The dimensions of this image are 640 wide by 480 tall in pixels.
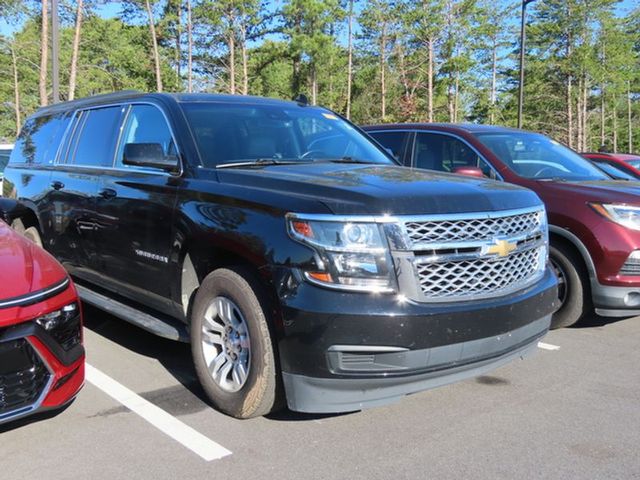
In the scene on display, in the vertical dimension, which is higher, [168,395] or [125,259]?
[125,259]

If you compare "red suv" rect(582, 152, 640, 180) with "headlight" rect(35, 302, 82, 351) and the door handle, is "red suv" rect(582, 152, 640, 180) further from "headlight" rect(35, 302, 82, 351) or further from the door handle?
"headlight" rect(35, 302, 82, 351)

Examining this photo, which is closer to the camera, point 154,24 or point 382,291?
point 382,291

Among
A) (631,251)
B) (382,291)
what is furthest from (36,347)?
(631,251)

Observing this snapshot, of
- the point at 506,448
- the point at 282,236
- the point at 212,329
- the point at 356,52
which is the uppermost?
the point at 356,52

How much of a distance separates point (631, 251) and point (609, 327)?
41.4 inches

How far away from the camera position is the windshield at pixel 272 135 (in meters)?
4.11

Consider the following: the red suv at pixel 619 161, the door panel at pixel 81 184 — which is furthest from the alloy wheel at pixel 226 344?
the red suv at pixel 619 161

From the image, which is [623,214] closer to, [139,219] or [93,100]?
[139,219]

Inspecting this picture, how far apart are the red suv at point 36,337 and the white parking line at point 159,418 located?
0.54m

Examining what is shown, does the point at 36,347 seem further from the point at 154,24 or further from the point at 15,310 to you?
the point at 154,24

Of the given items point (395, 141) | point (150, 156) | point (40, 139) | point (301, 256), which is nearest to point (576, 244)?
point (395, 141)

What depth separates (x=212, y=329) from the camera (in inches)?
144

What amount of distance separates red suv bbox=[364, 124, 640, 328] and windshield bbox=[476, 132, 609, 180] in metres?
0.01

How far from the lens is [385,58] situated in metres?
46.8
